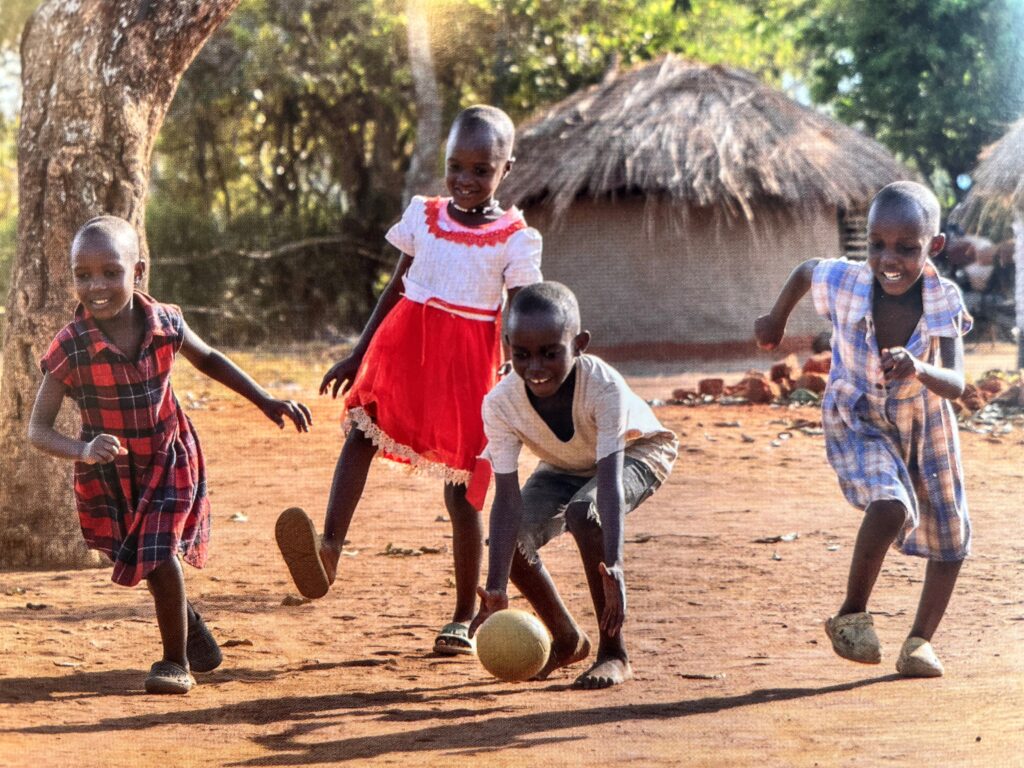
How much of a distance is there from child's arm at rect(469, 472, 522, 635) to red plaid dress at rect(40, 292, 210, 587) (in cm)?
83

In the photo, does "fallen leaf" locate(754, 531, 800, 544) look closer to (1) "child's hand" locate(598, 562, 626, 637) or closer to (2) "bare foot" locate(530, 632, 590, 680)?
(2) "bare foot" locate(530, 632, 590, 680)

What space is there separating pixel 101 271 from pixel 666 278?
1197 centimetres

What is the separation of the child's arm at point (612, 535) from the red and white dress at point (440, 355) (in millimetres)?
682

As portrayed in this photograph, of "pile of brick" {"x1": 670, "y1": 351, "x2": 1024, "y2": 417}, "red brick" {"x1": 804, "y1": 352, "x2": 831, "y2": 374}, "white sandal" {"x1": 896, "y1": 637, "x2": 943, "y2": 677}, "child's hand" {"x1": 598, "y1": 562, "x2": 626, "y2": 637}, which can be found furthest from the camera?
"red brick" {"x1": 804, "y1": 352, "x2": 831, "y2": 374}

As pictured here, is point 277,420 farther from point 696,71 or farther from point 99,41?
point 696,71

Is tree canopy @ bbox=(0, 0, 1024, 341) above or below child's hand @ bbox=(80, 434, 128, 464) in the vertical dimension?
above

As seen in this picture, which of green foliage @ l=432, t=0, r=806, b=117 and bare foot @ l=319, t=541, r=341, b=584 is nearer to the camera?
bare foot @ l=319, t=541, r=341, b=584

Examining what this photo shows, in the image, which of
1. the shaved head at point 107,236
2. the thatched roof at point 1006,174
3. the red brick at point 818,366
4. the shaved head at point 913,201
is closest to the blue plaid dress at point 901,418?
the shaved head at point 913,201

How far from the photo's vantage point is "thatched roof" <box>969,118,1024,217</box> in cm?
1220

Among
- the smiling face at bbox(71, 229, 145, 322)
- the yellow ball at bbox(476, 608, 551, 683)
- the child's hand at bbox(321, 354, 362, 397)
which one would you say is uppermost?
the smiling face at bbox(71, 229, 145, 322)

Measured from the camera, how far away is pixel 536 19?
17.8m

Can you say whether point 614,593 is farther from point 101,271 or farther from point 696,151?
point 696,151

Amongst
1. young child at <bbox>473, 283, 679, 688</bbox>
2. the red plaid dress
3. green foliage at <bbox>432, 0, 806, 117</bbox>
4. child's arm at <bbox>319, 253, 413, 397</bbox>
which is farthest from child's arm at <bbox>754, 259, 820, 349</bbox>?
green foliage at <bbox>432, 0, 806, 117</bbox>

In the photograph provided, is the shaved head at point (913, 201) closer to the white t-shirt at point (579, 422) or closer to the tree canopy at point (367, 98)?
the white t-shirt at point (579, 422)
